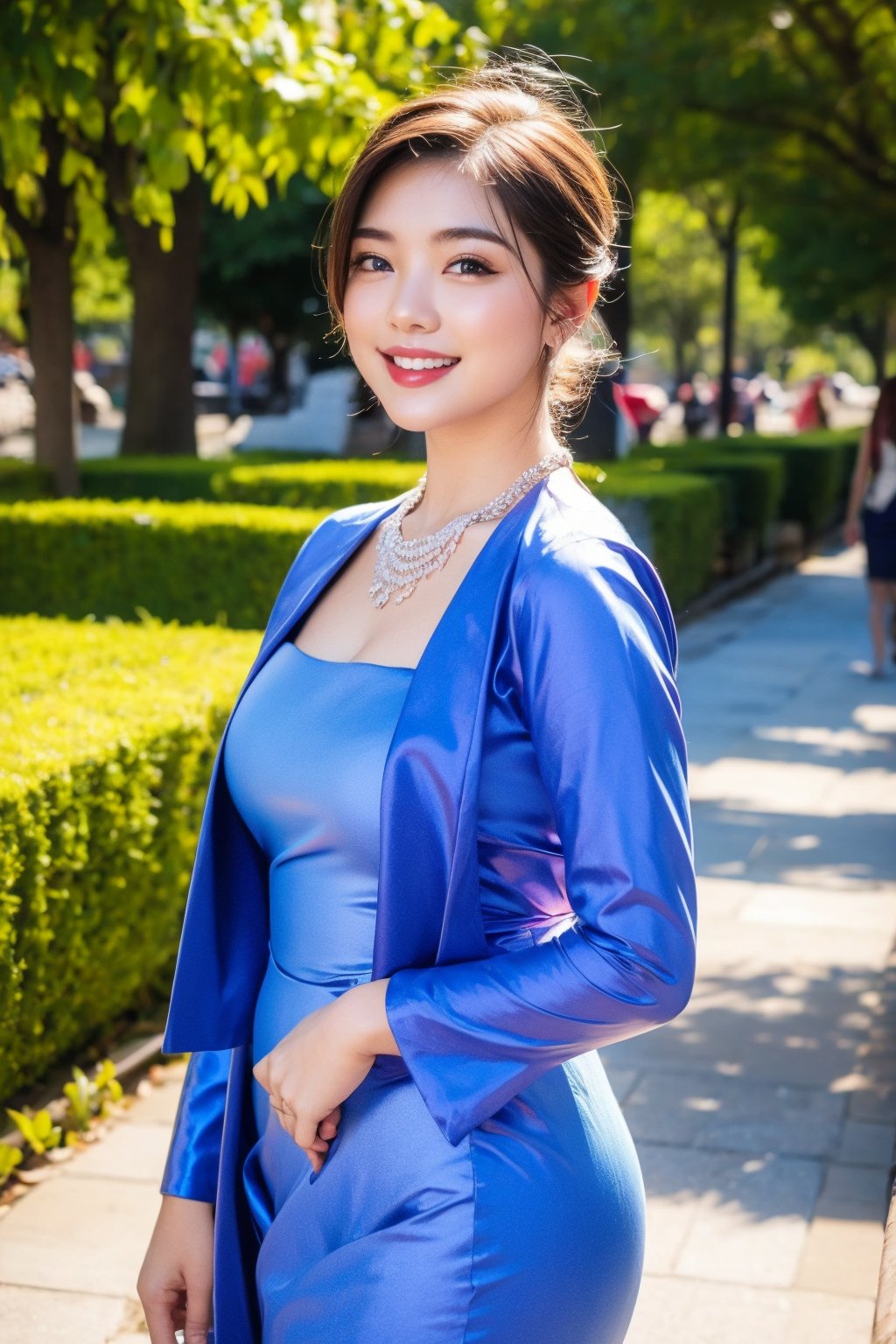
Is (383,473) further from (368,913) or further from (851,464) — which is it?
(851,464)

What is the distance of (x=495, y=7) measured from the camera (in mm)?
9211

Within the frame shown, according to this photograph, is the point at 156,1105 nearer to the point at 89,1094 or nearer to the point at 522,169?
the point at 89,1094

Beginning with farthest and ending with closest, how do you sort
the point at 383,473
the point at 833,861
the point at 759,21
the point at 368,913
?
the point at 759,21, the point at 383,473, the point at 833,861, the point at 368,913

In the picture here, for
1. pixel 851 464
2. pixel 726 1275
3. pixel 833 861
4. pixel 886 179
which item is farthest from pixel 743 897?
pixel 851 464

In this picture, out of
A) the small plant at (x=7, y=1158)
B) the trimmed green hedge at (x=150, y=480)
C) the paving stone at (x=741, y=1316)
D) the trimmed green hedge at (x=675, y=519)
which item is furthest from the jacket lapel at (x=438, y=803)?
the trimmed green hedge at (x=150, y=480)

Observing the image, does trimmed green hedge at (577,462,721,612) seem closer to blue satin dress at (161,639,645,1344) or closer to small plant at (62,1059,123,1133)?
small plant at (62,1059,123,1133)

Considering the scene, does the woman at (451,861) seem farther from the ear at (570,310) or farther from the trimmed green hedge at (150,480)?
the trimmed green hedge at (150,480)

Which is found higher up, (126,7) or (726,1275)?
(126,7)

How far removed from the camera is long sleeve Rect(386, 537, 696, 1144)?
156 cm

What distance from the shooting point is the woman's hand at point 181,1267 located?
2059mm

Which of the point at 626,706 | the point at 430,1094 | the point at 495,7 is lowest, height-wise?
the point at 430,1094

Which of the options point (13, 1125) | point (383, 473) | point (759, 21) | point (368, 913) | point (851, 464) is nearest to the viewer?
point (368, 913)

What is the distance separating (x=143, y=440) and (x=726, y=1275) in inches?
572

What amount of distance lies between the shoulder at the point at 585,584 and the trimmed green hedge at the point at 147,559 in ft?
22.6
